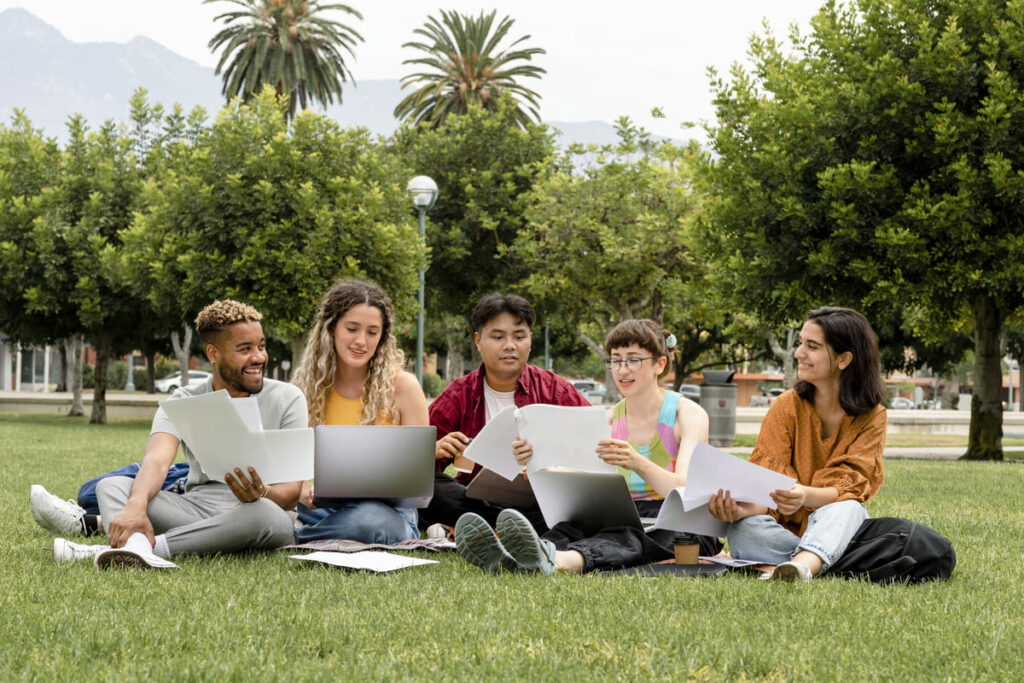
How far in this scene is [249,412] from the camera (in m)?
4.55

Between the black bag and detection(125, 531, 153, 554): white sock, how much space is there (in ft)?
10.3

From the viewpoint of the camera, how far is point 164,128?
82.9 ft

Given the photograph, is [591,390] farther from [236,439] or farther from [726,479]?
[236,439]

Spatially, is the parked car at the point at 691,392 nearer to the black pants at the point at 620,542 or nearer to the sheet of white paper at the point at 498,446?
the black pants at the point at 620,542

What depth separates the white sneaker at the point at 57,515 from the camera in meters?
6.00

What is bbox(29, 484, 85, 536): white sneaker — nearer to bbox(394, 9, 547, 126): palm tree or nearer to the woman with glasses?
the woman with glasses

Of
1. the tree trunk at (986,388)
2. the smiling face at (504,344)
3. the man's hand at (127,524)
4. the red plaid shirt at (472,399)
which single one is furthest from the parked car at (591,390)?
the man's hand at (127,524)

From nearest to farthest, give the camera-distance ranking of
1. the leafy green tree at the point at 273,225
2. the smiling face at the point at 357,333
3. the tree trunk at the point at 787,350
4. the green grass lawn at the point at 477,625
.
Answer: the green grass lawn at the point at 477,625 < the smiling face at the point at 357,333 < the leafy green tree at the point at 273,225 < the tree trunk at the point at 787,350

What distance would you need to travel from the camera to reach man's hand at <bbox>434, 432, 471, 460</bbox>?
18.5ft

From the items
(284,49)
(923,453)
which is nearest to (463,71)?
(284,49)

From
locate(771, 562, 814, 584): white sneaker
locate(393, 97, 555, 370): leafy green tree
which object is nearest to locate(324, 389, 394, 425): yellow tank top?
locate(771, 562, 814, 584): white sneaker

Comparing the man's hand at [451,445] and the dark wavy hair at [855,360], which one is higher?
the dark wavy hair at [855,360]

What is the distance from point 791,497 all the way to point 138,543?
117 inches

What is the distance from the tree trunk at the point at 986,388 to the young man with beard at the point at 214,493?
1434 centimetres
